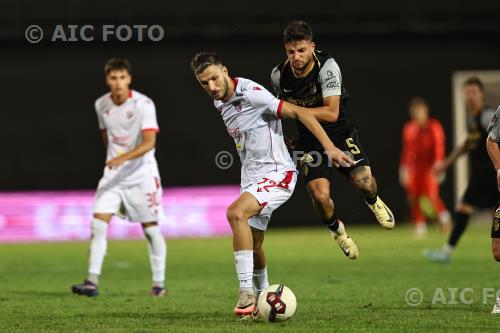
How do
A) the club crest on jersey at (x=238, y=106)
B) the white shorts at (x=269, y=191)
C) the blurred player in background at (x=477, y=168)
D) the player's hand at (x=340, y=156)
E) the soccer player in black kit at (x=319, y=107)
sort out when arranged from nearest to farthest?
the player's hand at (x=340, y=156)
the white shorts at (x=269, y=191)
the club crest on jersey at (x=238, y=106)
the soccer player in black kit at (x=319, y=107)
the blurred player in background at (x=477, y=168)

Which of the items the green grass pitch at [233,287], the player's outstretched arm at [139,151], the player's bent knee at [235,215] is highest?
the player's outstretched arm at [139,151]

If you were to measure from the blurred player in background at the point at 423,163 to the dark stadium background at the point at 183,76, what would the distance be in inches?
56.5

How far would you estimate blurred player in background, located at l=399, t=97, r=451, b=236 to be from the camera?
18672 mm

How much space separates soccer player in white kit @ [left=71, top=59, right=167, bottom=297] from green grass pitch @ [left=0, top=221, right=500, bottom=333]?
1.92ft

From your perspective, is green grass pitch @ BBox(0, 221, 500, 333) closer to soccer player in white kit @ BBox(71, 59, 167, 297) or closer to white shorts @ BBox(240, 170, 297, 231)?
soccer player in white kit @ BBox(71, 59, 167, 297)

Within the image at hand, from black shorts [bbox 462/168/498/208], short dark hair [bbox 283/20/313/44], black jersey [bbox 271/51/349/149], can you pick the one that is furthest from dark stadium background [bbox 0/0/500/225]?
short dark hair [bbox 283/20/313/44]

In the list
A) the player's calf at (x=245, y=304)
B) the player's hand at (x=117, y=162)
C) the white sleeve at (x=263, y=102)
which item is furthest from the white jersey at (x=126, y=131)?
the player's calf at (x=245, y=304)

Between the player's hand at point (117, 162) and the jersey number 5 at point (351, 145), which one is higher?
the jersey number 5 at point (351, 145)

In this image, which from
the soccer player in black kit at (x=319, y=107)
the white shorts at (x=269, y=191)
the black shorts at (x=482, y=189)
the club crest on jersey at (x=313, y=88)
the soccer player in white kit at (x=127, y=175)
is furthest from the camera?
the black shorts at (x=482, y=189)

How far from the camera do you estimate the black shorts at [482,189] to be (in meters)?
12.4

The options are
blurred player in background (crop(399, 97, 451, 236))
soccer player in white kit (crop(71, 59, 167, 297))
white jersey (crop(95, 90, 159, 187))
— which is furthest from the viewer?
blurred player in background (crop(399, 97, 451, 236))

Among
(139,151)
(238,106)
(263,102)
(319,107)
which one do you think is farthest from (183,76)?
(263,102)

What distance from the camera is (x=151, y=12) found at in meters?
19.4

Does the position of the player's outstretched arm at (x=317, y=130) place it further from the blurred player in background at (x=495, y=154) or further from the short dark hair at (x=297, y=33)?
the blurred player in background at (x=495, y=154)
